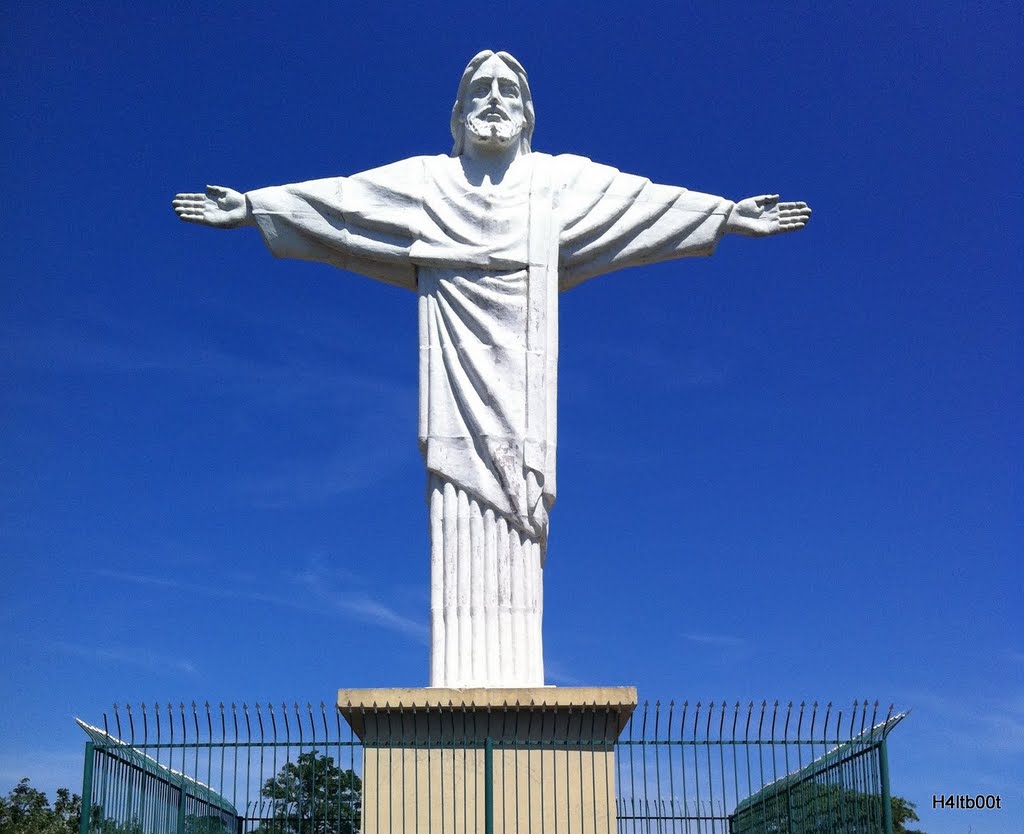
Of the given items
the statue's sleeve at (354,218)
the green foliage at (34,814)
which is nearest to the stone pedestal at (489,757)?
the statue's sleeve at (354,218)

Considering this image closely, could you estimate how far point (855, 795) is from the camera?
1171cm

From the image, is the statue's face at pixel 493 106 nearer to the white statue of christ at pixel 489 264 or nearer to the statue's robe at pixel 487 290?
the white statue of christ at pixel 489 264

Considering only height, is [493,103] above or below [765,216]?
above

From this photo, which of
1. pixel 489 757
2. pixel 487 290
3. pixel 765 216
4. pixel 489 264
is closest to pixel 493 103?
pixel 489 264

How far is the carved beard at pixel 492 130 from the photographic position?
12.9 meters

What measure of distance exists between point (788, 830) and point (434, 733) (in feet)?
12.4

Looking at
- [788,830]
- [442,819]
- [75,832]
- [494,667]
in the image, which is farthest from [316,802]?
[75,832]

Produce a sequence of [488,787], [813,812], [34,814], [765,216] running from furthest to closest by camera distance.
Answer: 1. [34,814]
2. [765,216]
3. [813,812]
4. [488,787]

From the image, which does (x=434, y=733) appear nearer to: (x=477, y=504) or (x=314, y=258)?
(x=477, y=504)

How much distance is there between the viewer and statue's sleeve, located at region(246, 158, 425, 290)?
12.8 meters

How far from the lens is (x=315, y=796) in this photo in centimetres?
1117

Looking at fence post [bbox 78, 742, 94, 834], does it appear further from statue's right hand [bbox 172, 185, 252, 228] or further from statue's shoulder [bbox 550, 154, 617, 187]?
statue's shoulder [bbox 550, 154, 617, 187]

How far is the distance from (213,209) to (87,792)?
557 centimetres

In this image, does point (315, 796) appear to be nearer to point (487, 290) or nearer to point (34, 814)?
point (487, 290)
